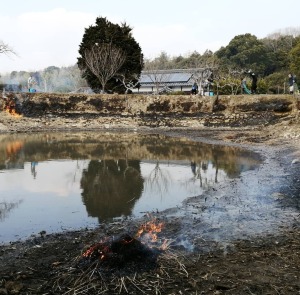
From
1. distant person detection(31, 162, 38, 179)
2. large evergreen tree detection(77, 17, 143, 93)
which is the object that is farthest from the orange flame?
large evergreen tree detection(77, 17, 143, 93)

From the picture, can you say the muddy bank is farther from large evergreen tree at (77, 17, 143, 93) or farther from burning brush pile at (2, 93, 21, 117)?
large evergreen tree at (77, 17, 143, 93)

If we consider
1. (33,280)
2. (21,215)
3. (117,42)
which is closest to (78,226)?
(21,215)

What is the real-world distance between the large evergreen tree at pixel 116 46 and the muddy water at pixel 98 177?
15809 mm

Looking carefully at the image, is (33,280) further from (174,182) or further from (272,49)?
(272,49)

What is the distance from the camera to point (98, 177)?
13102 mm

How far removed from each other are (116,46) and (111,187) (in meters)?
28.3

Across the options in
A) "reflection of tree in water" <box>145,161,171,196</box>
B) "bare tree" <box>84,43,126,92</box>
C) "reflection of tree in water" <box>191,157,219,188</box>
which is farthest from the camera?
"bare tree" <box>84,43,126,92</box>

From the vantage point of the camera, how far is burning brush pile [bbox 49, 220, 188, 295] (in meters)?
4.88

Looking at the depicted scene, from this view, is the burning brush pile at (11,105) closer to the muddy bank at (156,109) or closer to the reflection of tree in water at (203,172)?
the muddy bank at (156,109)

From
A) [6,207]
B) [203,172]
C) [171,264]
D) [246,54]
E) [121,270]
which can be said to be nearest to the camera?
[121,270]

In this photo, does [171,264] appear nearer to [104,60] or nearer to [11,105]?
[11,105]

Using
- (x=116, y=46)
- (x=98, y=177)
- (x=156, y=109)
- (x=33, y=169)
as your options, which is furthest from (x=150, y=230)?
(x=116, y=46)

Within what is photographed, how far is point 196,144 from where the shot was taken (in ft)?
73.1

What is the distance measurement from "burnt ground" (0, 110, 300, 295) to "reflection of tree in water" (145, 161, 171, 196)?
2523mm
